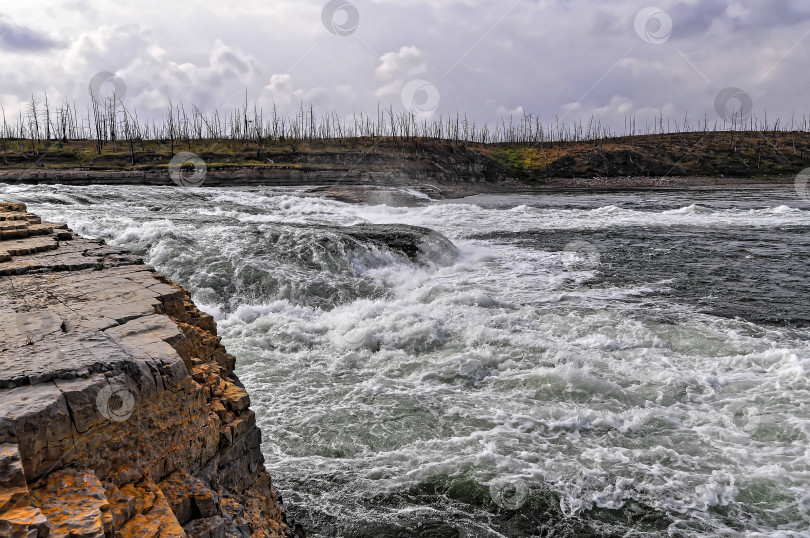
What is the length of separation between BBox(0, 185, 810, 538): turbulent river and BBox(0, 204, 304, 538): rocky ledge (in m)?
1.60

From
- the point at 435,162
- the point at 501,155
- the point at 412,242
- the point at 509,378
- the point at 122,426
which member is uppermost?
the point at 501,155

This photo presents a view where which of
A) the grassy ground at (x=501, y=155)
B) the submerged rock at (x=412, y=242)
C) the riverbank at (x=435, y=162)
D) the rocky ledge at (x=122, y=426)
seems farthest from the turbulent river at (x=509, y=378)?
the grassy ground at (x=501, y=155)

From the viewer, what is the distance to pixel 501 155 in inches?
3541

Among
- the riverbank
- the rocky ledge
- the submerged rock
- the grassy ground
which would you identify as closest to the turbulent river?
the submerged rock

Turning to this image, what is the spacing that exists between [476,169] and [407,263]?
60.6m

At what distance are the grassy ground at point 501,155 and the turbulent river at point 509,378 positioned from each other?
4028cm

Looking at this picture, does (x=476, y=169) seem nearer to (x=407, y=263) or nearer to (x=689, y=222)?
(x=689, y=222)

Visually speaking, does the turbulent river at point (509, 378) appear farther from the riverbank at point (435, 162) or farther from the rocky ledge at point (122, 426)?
the riverbank at point (435, 162)

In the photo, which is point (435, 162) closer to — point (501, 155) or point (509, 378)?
point (501, 155)

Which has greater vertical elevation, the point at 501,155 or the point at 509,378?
the point at 501,155

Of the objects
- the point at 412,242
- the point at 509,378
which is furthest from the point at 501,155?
the point at 509,378

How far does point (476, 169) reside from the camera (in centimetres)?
7306

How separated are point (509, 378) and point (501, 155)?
86.4 metres

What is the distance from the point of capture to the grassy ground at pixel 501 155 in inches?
2352
